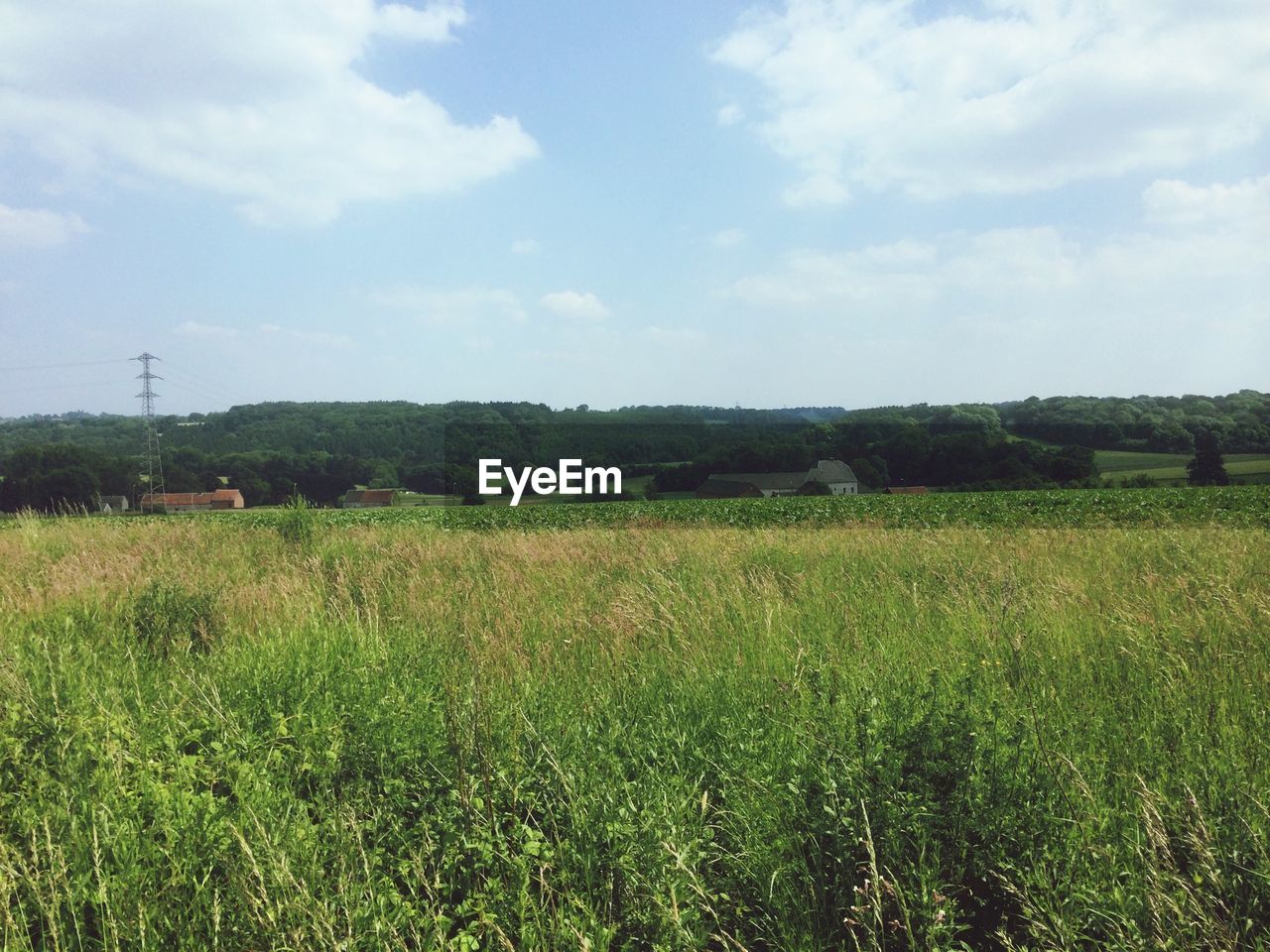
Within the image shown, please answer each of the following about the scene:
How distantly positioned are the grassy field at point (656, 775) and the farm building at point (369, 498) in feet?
109

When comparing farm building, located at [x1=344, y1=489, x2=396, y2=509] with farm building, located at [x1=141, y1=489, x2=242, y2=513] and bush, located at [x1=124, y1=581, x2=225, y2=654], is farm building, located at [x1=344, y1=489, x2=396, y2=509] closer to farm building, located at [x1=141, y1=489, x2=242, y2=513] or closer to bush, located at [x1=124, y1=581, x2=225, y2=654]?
farm building, located at [x1=141, y1=489, x2=242, y2=513]

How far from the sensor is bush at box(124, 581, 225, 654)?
589cm

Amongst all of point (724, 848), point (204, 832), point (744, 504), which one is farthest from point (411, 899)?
point (744, 504)

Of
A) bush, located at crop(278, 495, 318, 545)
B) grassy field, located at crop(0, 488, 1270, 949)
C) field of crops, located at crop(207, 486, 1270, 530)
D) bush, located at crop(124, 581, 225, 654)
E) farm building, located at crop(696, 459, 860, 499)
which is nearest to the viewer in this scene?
grassy field, located at crop(0, 488, 1270, 949)

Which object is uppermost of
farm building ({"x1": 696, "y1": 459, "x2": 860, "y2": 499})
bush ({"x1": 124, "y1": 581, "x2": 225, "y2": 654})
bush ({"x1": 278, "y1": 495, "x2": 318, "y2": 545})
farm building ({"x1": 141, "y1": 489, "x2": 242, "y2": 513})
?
bush ({"x1": 278, "y1": 495, "x2": 318, "y2": 545})

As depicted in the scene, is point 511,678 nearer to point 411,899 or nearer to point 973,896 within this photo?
point 411,899

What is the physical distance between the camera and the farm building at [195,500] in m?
46.6

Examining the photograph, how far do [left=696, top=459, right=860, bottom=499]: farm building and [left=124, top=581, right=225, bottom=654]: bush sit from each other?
1042 inches

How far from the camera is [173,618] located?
20.8 feet

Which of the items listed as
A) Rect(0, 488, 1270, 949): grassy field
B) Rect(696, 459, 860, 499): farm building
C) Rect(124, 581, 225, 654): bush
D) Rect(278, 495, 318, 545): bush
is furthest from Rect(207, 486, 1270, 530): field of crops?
Rect(0, 488, 1270, 949): grassy field

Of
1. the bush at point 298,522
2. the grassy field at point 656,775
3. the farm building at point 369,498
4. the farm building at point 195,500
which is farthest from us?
the farm building at point 195,500

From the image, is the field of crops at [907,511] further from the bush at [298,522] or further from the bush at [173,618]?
the bush at [173,618]

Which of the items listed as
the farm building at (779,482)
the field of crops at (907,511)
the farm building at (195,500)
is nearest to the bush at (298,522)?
the field of crops at (907,511)

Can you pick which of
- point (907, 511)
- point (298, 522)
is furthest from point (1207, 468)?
point (298, 522)
